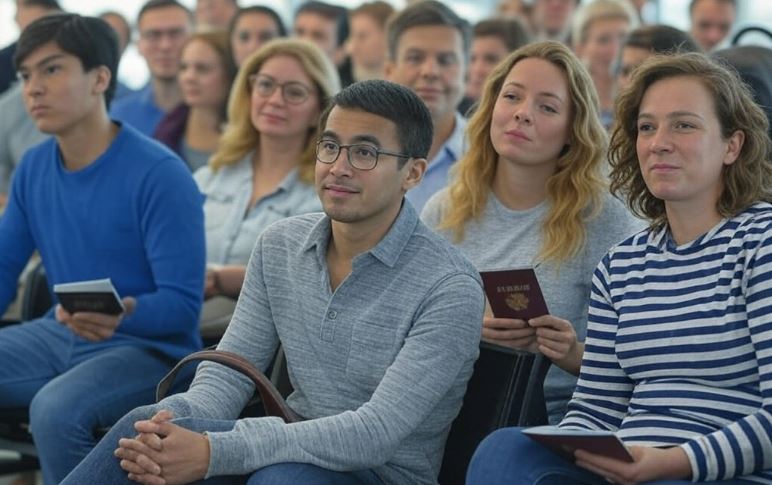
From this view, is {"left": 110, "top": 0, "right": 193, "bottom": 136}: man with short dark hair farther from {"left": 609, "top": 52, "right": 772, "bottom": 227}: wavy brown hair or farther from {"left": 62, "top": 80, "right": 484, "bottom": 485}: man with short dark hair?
{"left": 609, "top": 52, "right": 772, "bottom": 227}: wavy brown hair

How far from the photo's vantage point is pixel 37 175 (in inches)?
156

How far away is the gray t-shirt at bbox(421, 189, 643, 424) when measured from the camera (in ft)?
10.7

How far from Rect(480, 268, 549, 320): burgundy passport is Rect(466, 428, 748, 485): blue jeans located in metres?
0.40

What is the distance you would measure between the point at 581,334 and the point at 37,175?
177 cm

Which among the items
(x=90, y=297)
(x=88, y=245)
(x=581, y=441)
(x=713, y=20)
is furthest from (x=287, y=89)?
(x=713, y=20)

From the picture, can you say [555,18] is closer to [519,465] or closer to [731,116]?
[731,116]

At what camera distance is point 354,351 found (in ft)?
9.26

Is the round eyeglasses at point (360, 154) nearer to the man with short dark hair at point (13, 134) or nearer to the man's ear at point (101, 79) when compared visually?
the man's ear at point (101, 79)

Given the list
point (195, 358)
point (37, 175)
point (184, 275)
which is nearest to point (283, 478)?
point (195, 358)

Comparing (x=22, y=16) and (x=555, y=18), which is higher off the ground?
(x=555, y=18)

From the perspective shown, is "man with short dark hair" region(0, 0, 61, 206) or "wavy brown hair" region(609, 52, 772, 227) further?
"man with short dark hair" region(0, 0, 61, 206)

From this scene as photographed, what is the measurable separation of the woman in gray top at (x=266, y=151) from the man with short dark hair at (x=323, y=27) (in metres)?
2.51

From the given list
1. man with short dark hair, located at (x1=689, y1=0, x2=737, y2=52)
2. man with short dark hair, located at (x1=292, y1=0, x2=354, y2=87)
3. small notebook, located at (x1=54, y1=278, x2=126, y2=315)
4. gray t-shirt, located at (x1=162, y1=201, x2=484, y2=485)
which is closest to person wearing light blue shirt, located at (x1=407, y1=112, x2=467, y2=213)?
small notebook, located at (x1=54, y1=278, x2=126, y2=315)

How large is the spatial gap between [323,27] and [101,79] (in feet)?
10.9
